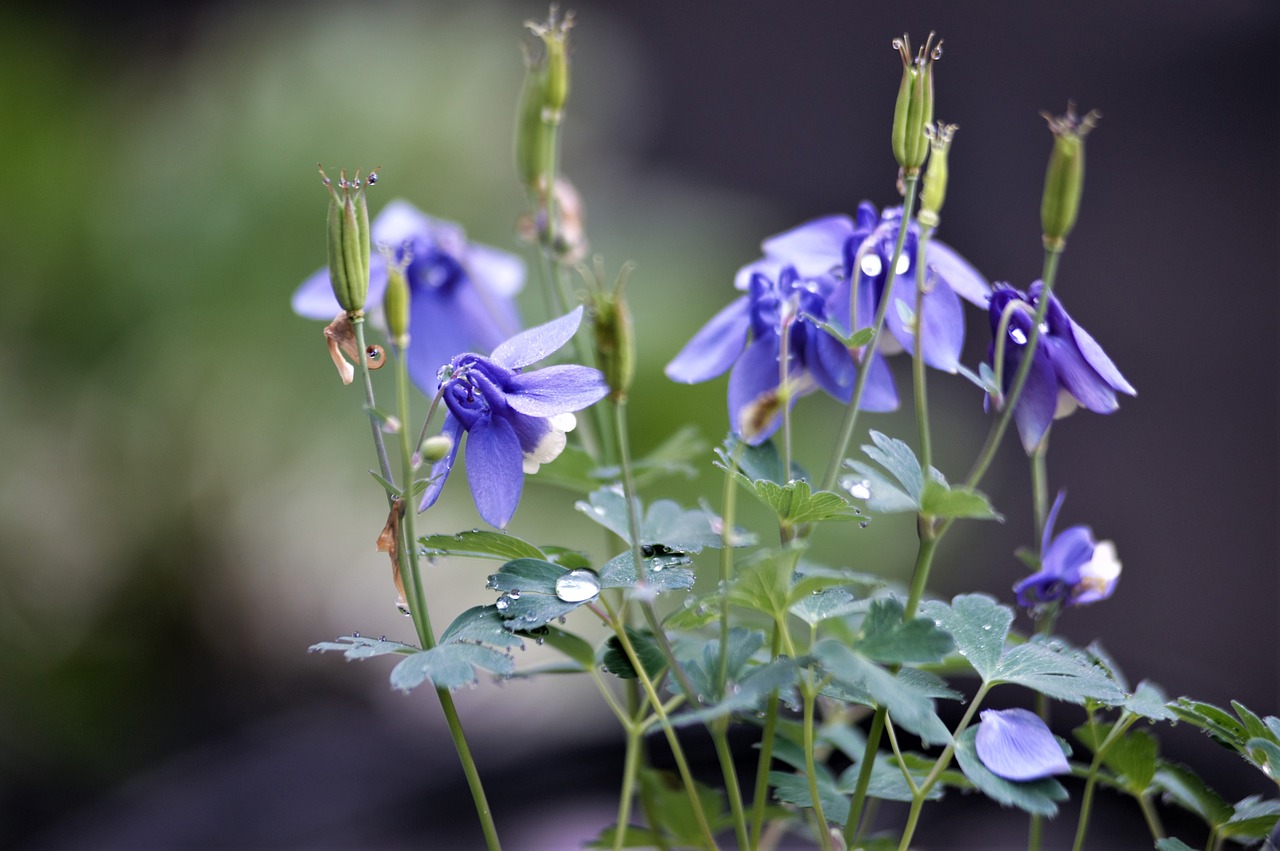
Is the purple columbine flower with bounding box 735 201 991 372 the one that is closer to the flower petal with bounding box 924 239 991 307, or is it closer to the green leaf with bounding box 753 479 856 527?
the flower petal with bounding box 924 239 991 307

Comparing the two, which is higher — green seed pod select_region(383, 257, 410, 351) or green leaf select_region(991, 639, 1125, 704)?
green seed pod select_region(383, 257, 410, 351)

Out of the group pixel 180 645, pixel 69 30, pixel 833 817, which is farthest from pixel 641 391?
pixel 69 30

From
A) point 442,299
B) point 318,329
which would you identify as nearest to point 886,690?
point 442,299

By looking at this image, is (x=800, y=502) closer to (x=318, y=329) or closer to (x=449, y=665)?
(x=449, y=665)

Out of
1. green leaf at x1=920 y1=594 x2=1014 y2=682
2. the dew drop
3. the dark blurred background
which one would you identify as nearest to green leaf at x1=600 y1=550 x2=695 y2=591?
the dew drop

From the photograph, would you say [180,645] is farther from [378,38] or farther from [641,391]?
[378,38]
